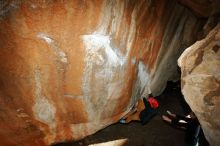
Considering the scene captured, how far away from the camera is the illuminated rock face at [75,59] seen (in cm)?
258

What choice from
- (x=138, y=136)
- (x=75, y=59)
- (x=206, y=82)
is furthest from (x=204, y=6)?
(x=138, y=136)

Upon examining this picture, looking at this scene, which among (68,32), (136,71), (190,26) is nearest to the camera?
(68,32)

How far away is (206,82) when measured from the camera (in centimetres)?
298

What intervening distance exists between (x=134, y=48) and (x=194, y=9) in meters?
0.98

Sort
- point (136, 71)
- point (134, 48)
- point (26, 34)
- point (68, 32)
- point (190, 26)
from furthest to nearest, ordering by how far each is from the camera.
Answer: point (190, 26) → point (136, 71) → point (134, 48) → point (68, 32) → point (26, 34)

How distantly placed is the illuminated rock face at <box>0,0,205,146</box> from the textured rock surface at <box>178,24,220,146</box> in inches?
28.3

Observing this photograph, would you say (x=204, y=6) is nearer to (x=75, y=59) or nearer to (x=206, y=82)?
(x=206, y=82)

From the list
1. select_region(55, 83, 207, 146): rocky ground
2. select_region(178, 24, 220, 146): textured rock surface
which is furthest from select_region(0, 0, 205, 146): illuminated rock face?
select_region(178, 24, 220, 146): textured rock surface

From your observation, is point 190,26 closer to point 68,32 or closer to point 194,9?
point 194,9

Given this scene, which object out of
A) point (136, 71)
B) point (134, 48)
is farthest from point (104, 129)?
point (134, 48)

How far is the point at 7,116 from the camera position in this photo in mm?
2949

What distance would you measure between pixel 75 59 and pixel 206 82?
5.05ft

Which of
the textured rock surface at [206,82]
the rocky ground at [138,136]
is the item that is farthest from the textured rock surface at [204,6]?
the rocky ground at [138,136]

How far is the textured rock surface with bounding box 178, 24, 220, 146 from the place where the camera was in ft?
9.55
